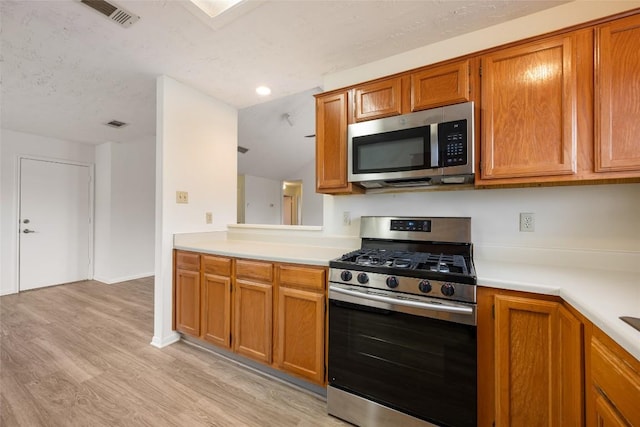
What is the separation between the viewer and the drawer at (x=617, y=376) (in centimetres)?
76

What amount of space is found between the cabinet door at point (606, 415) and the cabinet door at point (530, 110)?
1.02 m

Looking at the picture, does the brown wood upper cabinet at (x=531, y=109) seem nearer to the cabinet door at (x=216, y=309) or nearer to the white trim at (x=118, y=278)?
the cabinet door at (x=216, y=309)

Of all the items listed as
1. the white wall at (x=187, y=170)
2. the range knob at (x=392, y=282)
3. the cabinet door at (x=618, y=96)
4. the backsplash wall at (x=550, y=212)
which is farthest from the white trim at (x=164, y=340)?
the cabinet door at (x=618, y=96)

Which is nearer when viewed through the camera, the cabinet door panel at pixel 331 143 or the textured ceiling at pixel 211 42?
the textured ceiling at pixel 211 42

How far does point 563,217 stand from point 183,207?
117 inches

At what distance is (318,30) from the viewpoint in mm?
1829

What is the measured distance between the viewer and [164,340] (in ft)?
8.01

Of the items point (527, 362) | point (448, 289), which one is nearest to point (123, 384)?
point (448, 289)

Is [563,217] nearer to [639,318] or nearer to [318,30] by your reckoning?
[639,318]

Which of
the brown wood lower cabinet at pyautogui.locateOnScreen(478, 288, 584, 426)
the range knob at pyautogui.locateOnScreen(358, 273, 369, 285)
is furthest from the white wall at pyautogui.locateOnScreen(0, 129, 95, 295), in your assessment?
the brown wood lower cabinet at pyautogui.locateOnScreen(478, 288, 584, 426)

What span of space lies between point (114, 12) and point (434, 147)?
7.14 ft

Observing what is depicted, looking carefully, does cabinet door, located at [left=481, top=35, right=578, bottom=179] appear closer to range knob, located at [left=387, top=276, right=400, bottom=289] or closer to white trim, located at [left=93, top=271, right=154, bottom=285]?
range knob, located at [left=387, top=276, right=400, bottom=289]

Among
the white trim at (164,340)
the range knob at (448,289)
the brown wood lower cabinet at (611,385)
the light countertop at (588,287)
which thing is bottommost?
the white trim at (164,340)

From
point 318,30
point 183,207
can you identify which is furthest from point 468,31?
point 183,207
